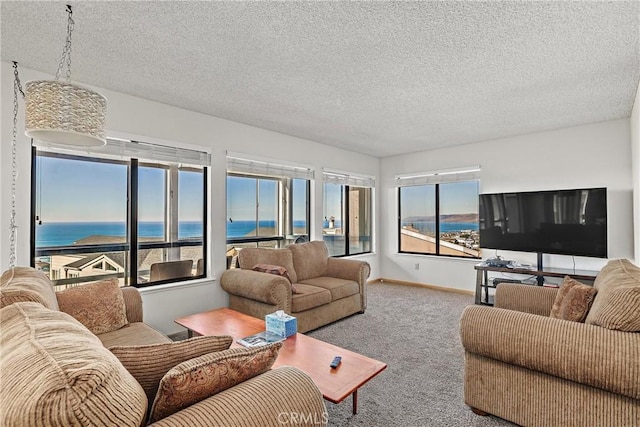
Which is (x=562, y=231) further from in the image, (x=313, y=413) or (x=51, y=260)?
(x=51, y=260)

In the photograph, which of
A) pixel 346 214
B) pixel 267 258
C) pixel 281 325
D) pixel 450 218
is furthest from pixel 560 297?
pixel 346 214

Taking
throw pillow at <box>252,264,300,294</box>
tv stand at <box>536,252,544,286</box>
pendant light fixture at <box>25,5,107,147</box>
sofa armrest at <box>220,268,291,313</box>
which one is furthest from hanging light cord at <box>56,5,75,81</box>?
tv stand at <box>536,252,544,286</box>

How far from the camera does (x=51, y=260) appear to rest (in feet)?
9.45

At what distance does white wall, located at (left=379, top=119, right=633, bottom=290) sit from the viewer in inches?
155

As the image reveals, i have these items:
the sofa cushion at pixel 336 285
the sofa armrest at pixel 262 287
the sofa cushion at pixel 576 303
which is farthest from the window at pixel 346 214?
the sofa cushion at pixel 576 303

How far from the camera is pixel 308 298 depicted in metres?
3.39

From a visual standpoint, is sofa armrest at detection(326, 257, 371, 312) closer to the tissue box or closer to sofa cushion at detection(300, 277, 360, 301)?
sofa cushion at detection(300, 277, 360, 301)

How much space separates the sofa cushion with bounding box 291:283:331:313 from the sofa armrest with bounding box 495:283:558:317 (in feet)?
5.62

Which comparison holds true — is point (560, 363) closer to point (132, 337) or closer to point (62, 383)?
point (62, 383)

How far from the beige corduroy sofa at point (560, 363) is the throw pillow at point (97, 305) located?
2.46m

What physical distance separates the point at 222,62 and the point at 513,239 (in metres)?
4.18

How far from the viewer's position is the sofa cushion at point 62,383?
0.66m

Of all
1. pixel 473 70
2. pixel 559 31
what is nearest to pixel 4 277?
pixel 473 70

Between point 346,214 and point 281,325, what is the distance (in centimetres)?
369
